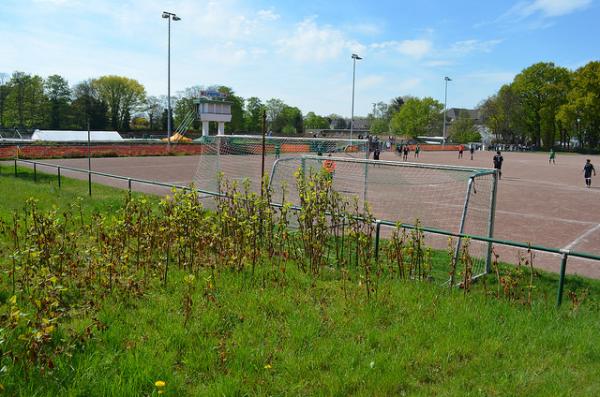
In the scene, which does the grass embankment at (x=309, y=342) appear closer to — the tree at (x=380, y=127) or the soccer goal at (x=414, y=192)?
the soccer goal at (x=414, y=192)

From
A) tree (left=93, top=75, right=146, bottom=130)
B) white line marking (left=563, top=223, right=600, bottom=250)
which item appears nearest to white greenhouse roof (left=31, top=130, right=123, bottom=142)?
tree (left=93, top=75, right=146, bottom=130)

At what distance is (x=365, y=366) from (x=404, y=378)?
0.32m

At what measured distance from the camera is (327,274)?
6.59m

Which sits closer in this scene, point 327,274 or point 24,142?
point 327,274

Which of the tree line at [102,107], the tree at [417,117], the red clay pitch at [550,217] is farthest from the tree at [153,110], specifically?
the red clay pitch at [550,217]

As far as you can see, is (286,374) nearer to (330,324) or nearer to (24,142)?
(330,324)

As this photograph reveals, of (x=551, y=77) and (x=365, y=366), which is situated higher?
(x=551, y=77)

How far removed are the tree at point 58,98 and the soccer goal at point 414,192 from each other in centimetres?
7575

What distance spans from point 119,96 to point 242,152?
265 ft

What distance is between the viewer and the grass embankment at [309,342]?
362 cm

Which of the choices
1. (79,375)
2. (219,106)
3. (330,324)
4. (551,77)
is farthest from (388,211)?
(551,77)

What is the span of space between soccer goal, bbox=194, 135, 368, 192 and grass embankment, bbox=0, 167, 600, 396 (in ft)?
29.4

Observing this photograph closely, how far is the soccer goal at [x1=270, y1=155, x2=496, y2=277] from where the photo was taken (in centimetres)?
863

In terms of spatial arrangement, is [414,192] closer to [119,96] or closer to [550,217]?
[550,217]
